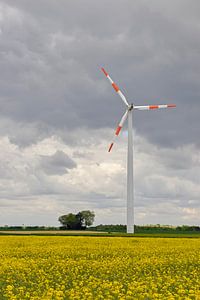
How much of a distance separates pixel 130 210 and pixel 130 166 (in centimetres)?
603

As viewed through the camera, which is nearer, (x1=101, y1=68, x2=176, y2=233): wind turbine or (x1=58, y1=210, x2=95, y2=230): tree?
(x1=101, y1=68, x2=176, y2=233): wind turbine

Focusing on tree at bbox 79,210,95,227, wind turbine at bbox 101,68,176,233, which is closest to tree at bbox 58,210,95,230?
tree at bbox 79,210,95,227

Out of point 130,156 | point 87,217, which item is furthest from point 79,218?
point 130,156

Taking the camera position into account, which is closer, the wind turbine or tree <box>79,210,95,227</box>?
the wind turbine

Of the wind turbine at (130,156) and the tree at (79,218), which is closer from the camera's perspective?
the wind turbine at (130,156)

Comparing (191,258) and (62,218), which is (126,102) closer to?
(191,258)

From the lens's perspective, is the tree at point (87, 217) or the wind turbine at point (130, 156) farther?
the tree at point (87, 217)

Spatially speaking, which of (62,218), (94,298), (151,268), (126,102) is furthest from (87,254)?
(62,218)

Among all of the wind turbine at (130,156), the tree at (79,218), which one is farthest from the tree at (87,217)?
the wind turbine at (130,156)

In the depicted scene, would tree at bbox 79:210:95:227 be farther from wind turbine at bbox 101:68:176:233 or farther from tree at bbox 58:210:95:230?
wind turbine at bbox 101:68:176:233

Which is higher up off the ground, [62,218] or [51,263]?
[62,218]

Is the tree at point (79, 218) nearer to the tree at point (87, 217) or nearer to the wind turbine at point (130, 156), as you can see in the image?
the tree at point (87, 217)

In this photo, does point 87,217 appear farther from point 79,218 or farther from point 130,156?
point 130,156

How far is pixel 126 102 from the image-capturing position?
7119 cm
